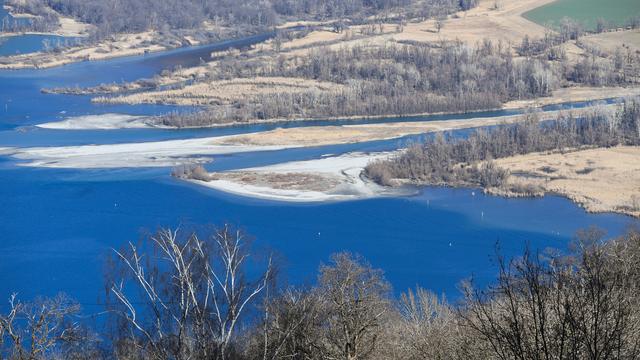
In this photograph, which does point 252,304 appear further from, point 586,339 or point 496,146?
point 496,146

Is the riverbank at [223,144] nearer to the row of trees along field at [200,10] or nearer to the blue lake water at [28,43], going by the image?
the blue lake water at [28,43]

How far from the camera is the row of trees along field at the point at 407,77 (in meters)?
38.7

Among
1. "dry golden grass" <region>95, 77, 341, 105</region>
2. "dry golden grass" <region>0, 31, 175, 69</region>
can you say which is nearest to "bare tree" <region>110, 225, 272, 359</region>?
"dry golden grass" <region>95, 77, 341, 105</region>

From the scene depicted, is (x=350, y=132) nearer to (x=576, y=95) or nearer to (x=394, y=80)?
(x=394, y=80)

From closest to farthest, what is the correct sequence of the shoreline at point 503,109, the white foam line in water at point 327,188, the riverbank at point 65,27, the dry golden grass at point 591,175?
the dry golden grass at point 591,175 → the white foam line in water at point 327,188 → the shoreline at point 503,109 → the riverbank at point 65,27

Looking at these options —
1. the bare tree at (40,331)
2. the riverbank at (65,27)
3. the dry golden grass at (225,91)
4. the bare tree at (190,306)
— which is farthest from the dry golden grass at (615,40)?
the bare tree at (190,306)

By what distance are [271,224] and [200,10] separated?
54762 millimetres

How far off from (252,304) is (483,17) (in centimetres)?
4757

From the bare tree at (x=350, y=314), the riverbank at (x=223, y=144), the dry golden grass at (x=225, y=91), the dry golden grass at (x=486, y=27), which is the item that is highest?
the dry golden grass at (x=486, y=27)

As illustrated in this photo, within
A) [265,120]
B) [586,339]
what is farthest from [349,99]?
[586,339]

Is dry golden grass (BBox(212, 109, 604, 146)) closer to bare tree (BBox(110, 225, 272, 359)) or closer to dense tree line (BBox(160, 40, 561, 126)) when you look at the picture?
dense tree line (BBox(160, 40, 561, 126))

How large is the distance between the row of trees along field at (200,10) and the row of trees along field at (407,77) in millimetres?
18126

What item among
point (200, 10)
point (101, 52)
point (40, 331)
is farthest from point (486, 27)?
point (40, 331)

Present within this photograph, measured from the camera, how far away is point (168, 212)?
23.7 meters
